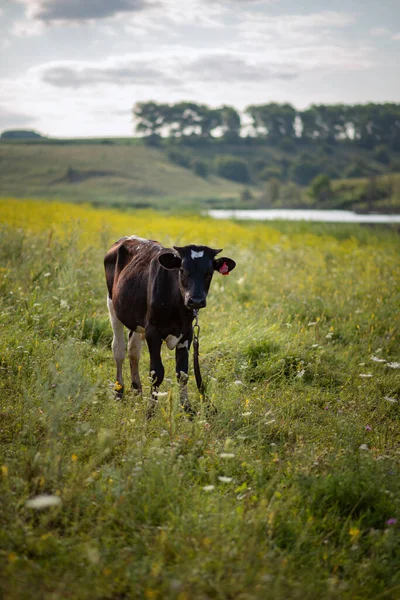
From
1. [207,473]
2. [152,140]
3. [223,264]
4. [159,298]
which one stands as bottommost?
[207,473]

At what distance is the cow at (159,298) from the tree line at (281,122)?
11570 cm

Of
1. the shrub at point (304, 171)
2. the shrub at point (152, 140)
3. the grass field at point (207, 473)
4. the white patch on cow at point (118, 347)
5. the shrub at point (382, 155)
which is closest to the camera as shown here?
the grass field at point (207, 473)

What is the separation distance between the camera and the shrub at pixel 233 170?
10669 cm

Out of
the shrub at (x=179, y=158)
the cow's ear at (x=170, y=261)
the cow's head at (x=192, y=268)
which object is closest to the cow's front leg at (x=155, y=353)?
the cow's head at (x=192, y=268)

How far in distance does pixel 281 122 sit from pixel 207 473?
423 ft

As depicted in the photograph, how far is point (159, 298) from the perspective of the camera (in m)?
5.57

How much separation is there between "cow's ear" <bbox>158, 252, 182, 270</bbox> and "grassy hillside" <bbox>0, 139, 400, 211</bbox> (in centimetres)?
4035

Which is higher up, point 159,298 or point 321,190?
point 321,190

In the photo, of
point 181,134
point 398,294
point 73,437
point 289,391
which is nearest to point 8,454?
point 73,437

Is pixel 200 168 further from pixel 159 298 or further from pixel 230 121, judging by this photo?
pixel 159 298

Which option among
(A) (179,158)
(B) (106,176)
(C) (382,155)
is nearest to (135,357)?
(B) (106,176)

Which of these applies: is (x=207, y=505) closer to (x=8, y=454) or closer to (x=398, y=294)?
(x=8, y=454)

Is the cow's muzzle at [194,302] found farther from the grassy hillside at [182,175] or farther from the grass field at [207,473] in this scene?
the grassy hillside at [182,175]

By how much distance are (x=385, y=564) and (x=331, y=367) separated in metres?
4.05
